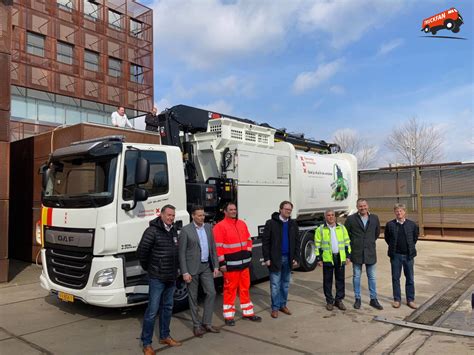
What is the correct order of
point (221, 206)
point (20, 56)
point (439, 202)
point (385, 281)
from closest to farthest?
point (221, 206) < point (385, 281) < point (439, 202) < point (20, 56)

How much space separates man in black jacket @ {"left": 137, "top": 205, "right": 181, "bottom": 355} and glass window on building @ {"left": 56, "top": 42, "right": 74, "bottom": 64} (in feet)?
103

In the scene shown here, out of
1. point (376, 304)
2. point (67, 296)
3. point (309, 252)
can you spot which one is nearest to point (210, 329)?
point (67, 296)

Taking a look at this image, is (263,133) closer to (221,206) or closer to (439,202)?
(221,206)

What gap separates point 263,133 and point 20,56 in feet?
88.4

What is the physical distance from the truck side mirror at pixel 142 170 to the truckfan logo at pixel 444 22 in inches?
512

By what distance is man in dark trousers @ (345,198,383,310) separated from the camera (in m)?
7.03

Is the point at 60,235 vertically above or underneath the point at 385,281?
above

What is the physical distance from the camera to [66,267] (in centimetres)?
651

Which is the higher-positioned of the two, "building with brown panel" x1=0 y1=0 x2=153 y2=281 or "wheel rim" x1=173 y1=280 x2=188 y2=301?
"building with brown panel" x1=0 y1=0 x2=153 y2=281

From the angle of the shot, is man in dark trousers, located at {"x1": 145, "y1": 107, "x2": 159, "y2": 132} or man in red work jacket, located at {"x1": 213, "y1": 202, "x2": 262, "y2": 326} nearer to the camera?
man in red work jacket, located at {"x1": 213, "y1": 202, "x2": 262, "y2": 326}

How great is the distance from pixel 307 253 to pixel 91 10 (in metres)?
31.9

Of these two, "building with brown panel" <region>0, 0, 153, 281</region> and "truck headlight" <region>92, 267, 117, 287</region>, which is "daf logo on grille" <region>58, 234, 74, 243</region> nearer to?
"truck headlight" <region>92, 267, 117, 287</region>

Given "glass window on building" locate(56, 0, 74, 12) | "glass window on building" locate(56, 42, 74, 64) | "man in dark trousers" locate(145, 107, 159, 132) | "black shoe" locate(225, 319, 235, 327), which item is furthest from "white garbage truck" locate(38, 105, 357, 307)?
"glass window on building" locate(56, 0, 74, 12)

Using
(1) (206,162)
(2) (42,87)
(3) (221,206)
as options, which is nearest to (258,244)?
(3) (221,206)
